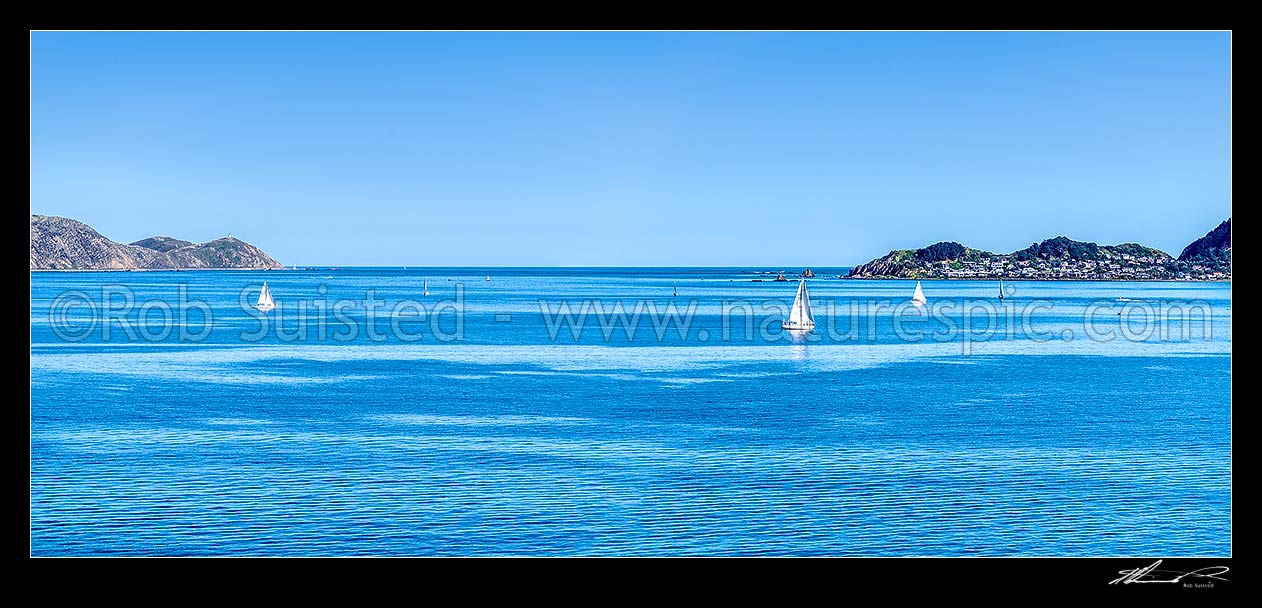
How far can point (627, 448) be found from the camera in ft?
92.2

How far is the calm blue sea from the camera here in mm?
19328
